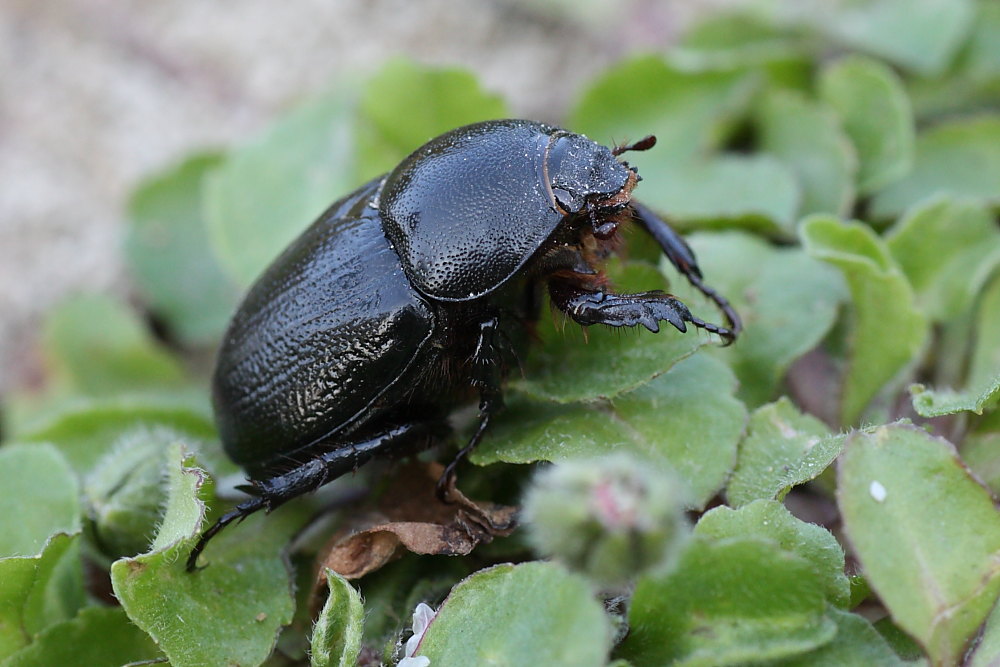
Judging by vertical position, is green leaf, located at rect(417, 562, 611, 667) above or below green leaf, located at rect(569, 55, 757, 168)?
above

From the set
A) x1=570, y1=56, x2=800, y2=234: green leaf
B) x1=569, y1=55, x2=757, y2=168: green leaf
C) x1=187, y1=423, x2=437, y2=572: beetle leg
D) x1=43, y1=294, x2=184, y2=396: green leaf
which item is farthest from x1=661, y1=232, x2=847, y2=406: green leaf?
x1=43, y1=294, x2=184, y2=396: green leaf

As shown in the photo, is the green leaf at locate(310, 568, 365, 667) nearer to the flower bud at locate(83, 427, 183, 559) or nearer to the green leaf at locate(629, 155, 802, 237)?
the flower bud at locate(83, 427, 183, 559)

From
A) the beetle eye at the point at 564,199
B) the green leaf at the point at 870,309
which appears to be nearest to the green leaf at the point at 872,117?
the green leaf at the point at 870,309

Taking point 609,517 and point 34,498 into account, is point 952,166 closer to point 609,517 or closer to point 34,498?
point 609,517

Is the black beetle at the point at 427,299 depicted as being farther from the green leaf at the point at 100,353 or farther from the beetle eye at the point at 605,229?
the green leaf at the point at 100,353

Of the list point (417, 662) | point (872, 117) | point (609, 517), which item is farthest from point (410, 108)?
point (609, 517)

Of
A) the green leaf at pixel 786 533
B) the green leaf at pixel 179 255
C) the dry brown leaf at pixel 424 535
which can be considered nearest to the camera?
the green leaf at pixel 786 533

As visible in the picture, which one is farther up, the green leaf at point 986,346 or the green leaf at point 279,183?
the green leaf at point 279,183
